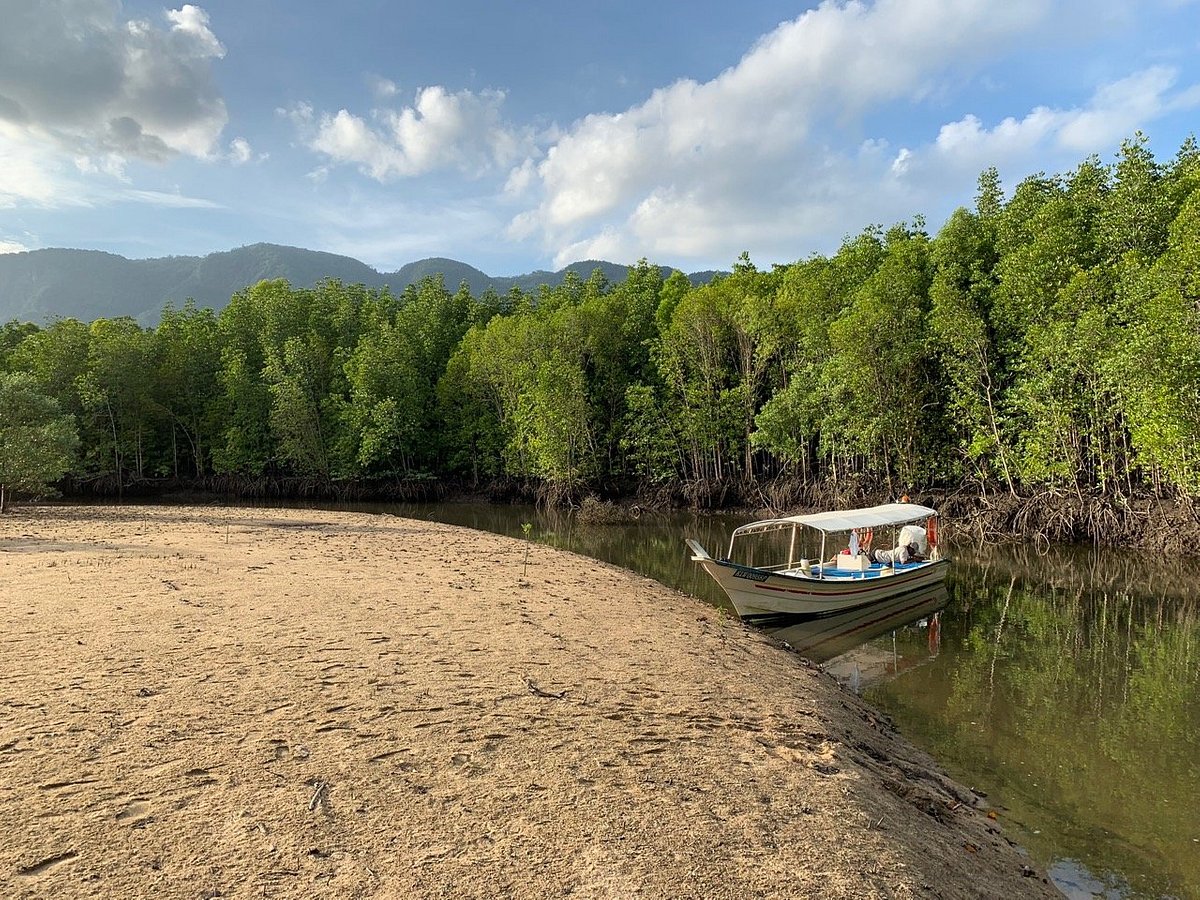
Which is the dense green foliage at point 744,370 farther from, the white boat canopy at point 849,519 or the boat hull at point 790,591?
the boat hull at point 790,591

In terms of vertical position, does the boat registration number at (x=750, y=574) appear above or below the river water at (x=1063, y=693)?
above

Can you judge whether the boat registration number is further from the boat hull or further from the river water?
the river water

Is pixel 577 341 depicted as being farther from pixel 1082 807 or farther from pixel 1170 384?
pixel 1082 807

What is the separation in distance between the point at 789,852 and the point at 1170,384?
2035 centimetres

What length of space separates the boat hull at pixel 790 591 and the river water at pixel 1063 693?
51 cm

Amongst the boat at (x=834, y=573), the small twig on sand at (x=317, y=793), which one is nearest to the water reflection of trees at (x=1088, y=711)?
the boat at (x=834, y=573)

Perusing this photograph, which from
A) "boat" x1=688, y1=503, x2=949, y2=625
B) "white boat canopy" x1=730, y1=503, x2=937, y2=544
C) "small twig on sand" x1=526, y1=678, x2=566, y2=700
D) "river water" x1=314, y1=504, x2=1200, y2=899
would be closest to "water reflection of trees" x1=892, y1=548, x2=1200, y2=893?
"river water" x1=314, y1=504, x2=1200, y2=899

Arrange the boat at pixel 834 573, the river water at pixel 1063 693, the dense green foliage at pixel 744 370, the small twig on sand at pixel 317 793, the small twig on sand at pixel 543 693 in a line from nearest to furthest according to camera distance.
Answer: the small twig on sand at pixel 317 793, the river water at pixel 1063 693, the small twig on sand at pixel 543 693, the boat at pixel 834 573, the dense green foliage at pixel 744 370

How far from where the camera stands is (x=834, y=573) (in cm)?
1508

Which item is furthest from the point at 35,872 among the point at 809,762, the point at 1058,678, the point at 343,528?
the point at 343,528

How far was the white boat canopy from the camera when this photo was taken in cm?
1407

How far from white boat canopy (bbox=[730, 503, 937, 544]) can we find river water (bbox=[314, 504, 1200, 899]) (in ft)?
6.59

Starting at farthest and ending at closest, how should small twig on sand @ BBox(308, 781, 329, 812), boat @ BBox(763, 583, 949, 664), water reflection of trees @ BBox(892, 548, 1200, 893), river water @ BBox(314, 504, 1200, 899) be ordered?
1. boat @ BBox(763, 583, 949, 664)
2. water reflection of trees @ BBox(892, 548, 1200, 893)
3. river water @ BBox(314, 504, 1200, 899)
4. small twig on sand @ BBox(308, 781, 329, 812)

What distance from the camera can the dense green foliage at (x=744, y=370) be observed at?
21.3 meters
